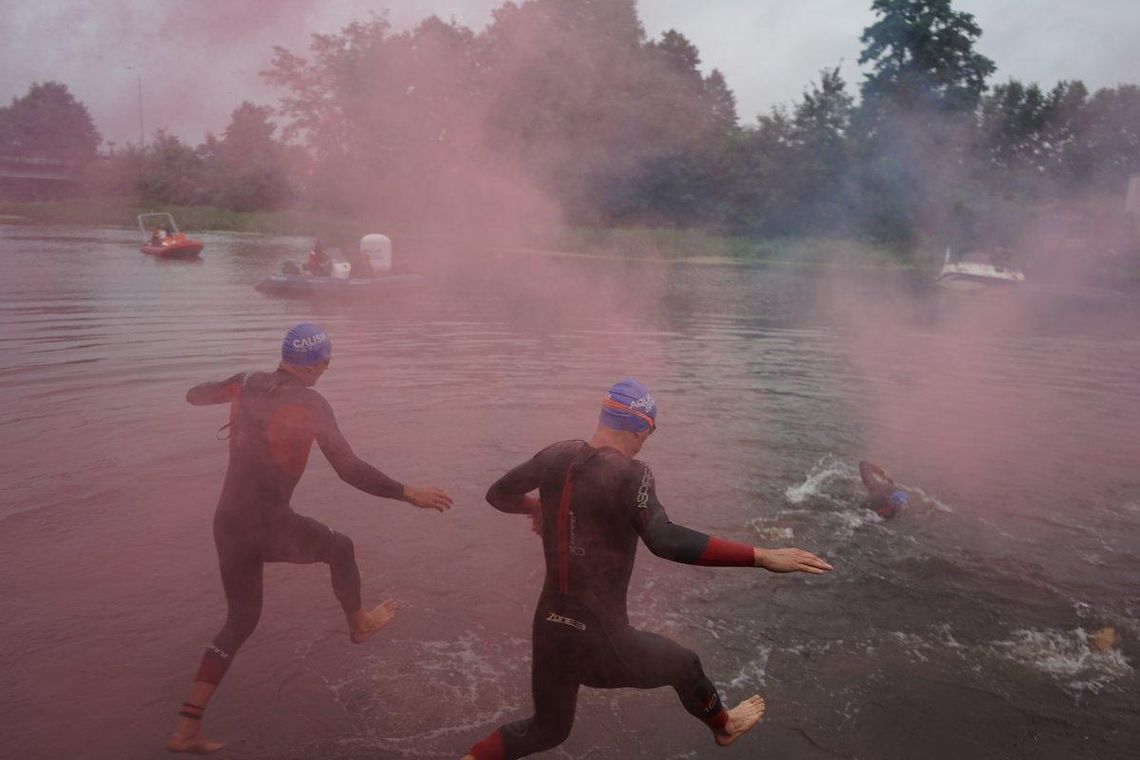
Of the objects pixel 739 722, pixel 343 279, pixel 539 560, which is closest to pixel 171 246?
pixel 343 279

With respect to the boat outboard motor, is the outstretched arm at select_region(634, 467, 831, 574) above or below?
below

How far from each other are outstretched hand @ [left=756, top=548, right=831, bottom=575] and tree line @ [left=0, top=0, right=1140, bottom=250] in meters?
8.21

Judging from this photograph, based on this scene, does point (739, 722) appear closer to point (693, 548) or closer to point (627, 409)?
point (693, 548)

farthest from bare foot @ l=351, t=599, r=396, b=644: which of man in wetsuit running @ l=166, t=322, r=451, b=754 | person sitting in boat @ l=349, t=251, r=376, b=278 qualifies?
person sitting in boat @ l=349, t=251, r=376, b=278

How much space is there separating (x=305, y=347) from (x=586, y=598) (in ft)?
5.67

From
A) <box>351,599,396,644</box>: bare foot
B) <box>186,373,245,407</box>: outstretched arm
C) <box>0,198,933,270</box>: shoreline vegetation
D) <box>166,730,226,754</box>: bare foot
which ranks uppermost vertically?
<box>0,198,933,270</box>: shoreline vegetation

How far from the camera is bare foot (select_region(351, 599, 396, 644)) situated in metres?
4.35

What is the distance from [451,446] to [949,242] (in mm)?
21825

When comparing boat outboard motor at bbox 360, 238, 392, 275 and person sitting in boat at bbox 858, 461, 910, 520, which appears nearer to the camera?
person sitting in boat at bbox 858, 461, 910, 520

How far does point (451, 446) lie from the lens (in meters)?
8.25

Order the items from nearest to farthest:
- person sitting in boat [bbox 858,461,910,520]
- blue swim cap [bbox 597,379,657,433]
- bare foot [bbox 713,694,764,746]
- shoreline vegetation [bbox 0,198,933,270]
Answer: blue swim cap [bbox 597,379,657,433] → bare foot [bbox 713,694,764,746] → person sitting in boat [bbox 858,461,910,520] → shoreline vegetation [bbox 0,198,933,270]

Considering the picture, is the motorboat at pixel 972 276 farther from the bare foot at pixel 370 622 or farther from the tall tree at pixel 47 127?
the bare foot at pixel 370 622

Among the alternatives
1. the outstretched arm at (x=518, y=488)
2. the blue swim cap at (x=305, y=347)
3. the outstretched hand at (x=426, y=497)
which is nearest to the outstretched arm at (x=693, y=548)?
the outstretched arm at (x=518, y=488)

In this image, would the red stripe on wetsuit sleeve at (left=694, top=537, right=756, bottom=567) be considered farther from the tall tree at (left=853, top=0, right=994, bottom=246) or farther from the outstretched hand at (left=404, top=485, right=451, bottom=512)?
the tall tree at (left=853, top=0, right=994, bottom=246)
